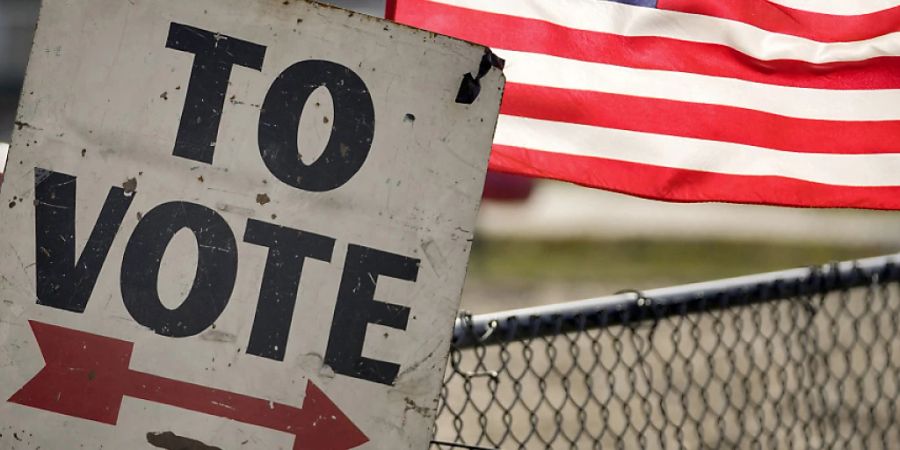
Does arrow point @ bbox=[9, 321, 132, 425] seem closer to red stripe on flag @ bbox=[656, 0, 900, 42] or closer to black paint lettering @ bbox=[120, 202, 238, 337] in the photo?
black paint lettering @ bbox=[120, 202, 238, 337]

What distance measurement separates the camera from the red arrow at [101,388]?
178 centimetres

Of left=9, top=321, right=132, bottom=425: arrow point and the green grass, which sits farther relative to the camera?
the green grass

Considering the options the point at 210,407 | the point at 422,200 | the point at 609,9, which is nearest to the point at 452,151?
the point at 422,200

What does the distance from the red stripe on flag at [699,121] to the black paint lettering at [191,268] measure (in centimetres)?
115

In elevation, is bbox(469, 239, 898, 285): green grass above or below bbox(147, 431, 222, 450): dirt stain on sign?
above

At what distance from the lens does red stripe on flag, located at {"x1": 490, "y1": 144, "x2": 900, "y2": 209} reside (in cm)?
279

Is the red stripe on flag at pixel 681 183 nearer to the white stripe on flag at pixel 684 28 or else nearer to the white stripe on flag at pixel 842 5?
the white stripe on flag at pixel 684 28

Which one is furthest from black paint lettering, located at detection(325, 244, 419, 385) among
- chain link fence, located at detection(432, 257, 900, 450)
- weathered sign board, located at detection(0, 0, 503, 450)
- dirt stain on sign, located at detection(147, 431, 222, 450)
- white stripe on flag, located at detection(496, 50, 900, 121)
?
white stripe on flag, located at detection(496, 50, 900, 121)

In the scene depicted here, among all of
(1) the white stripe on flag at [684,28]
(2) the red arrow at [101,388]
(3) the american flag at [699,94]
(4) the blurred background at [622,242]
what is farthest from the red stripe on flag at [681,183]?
(4) the blurred background at [622,242]

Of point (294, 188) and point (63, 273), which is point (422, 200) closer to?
point (294, 188)

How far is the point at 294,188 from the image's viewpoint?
6.07ft

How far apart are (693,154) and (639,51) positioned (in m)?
0.32

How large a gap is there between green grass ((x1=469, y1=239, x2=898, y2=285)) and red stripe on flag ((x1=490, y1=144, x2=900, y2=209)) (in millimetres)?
7298

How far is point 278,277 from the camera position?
1.83 m
